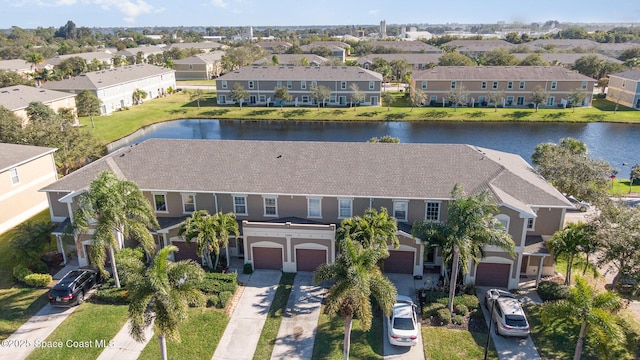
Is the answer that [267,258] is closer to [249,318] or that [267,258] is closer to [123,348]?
[249,318]

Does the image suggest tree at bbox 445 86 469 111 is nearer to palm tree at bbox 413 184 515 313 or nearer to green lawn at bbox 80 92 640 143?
green lawn at bbox 80 92 640 143

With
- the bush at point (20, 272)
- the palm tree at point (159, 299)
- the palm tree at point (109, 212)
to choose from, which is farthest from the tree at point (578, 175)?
the bush at point (20, 272)

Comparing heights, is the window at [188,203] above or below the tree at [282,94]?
below

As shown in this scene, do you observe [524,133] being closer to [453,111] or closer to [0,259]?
[453,111]

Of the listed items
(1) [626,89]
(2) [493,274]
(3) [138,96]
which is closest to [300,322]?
(2) [493,274]

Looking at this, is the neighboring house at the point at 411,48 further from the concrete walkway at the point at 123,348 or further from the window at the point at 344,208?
the concrete walkway at the point at 123,348
